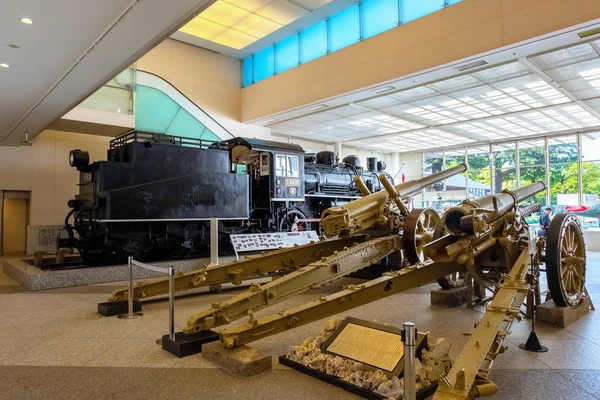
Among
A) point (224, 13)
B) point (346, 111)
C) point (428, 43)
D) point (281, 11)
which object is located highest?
point (224, 13)

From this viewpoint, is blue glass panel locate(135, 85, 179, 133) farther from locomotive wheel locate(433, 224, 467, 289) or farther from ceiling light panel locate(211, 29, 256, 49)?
locomotive wheel locate(433, 224, 467, 289)

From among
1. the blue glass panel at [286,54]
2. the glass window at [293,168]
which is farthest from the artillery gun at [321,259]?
the blue glass panel at [286,54]

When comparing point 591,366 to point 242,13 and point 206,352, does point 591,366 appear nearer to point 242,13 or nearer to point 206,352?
point 206,352

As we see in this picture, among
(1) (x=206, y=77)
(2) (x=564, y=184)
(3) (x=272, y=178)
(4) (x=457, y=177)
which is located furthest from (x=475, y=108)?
(1) (x=206, y=77)

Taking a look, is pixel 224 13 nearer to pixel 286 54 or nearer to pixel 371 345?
pixel 286 54

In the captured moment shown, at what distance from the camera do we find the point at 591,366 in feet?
12.1

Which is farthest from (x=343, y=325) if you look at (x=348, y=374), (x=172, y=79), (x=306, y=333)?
(x=172, y=79)

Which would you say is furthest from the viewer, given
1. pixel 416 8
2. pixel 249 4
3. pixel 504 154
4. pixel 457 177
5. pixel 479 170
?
pixel 457 177

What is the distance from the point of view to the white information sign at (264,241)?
28.3 feet

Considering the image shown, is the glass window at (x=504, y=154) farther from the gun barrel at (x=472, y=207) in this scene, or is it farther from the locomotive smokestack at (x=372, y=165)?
the gun barrel at (x=472, y=207)

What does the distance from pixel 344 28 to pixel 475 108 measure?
17.9 ft

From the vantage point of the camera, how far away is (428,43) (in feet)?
38.5

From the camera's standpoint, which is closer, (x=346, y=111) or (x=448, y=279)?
(x=448, y=279)

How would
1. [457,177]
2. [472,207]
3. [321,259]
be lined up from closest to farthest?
1. [321,259]
2. [472,207]
3. [457,177]
